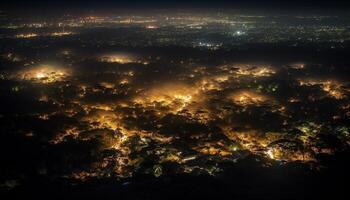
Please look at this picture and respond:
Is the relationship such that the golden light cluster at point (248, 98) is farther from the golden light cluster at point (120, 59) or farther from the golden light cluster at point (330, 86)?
A: the golden light cluster at point (120, 59)

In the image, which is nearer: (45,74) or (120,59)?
(45,74)

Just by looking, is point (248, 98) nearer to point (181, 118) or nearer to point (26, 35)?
point (181, 118)

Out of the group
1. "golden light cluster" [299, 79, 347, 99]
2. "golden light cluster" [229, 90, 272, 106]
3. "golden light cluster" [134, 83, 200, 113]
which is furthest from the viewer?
"golden light cluster" [299, 79, 347, 99]

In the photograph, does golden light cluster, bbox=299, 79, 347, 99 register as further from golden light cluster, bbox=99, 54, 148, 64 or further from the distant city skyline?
the distant city skyline

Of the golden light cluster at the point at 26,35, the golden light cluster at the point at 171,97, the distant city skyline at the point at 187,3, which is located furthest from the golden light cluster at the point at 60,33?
the distant city skyline at the point at 187,3

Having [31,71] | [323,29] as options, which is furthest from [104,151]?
[323,29]

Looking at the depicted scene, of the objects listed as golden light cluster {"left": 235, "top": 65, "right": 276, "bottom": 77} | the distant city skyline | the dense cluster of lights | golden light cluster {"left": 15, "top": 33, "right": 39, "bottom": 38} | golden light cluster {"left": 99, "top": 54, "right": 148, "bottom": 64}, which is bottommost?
the dense cluster of lights

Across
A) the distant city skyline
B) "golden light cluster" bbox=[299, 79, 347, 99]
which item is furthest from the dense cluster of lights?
the distant city skyline

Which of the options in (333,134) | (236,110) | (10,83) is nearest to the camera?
(333,134)

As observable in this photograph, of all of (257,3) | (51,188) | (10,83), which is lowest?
(51,188)

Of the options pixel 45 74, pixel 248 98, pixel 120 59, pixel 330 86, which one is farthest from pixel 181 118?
pixel 120 59

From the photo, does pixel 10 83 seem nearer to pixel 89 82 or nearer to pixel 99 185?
pixel 89 82
